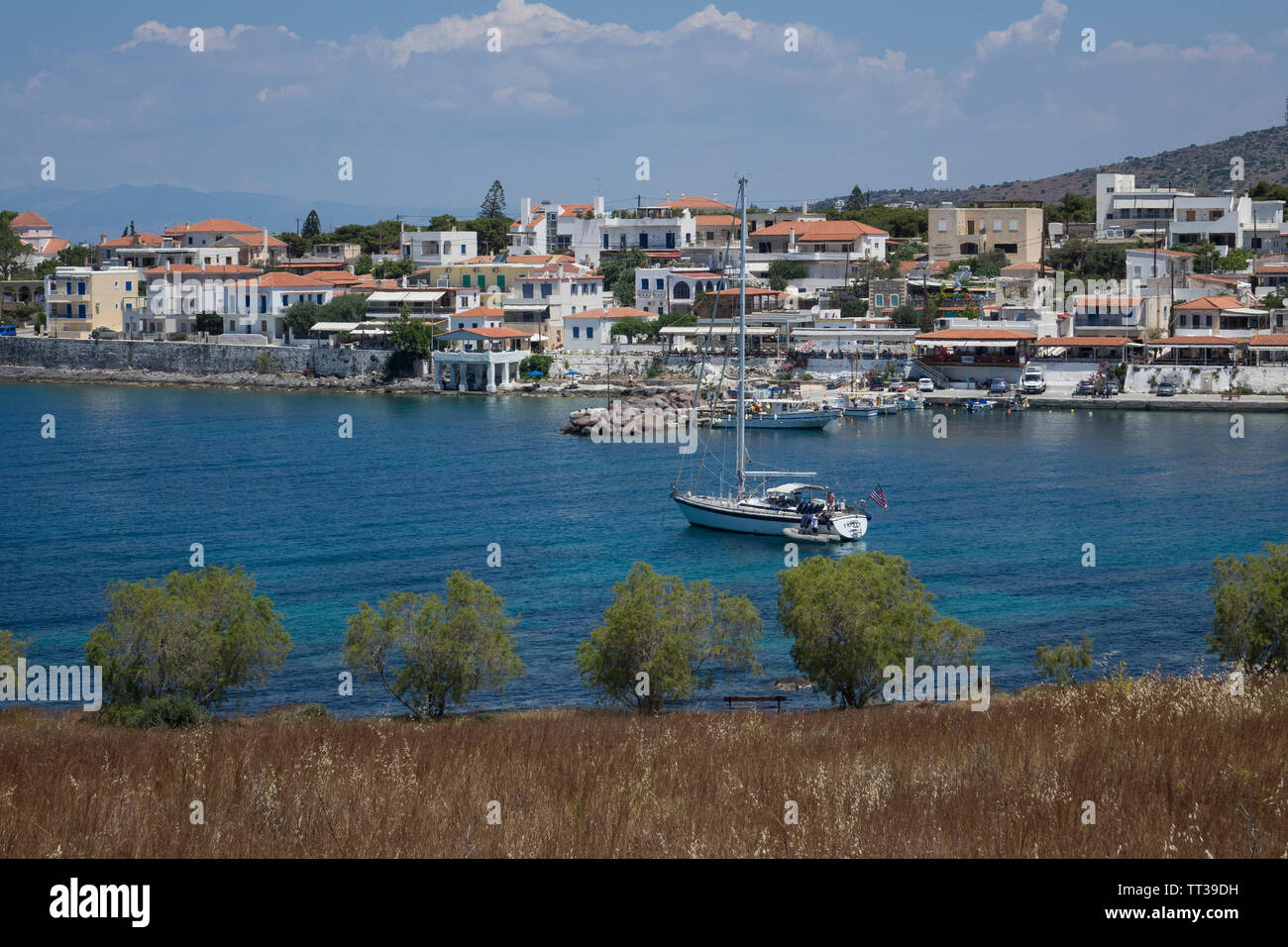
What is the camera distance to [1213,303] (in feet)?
195

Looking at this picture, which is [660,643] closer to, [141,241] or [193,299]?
[193,299]

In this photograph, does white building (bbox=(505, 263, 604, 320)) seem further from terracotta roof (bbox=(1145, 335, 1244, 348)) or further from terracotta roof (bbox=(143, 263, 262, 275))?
terracotta roof (bbox=(1145, 335, 1244, 348))

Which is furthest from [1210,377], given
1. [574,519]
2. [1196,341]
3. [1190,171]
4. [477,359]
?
[1190,171]

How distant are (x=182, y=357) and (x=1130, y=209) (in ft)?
187

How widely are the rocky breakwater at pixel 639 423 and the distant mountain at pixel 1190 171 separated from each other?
96.5m

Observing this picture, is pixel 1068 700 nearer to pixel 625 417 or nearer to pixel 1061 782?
pixel 1061 782

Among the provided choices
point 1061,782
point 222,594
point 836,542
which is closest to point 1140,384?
point 836,542

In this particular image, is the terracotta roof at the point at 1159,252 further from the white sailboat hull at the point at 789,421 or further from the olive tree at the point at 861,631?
the olive tree at the point at 861,631

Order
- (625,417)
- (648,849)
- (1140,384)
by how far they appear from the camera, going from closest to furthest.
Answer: (648,849), (625,417), (1140,384)

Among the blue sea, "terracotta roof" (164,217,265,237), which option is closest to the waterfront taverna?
the blue sea

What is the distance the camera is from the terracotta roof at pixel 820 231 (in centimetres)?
7812

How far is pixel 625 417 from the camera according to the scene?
53.4 m

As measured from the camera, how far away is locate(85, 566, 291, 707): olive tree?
17.5 meters

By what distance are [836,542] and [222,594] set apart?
55.5 ft
